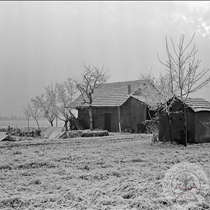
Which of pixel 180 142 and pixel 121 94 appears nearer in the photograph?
pixel 180 142

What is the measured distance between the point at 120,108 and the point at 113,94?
345cm

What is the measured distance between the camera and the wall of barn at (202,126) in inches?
687

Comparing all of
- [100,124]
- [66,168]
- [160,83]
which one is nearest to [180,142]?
[160,83]

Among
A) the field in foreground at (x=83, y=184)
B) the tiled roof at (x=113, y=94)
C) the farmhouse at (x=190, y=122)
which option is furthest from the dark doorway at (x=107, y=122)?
the field in foreground at (x=83, y=184)

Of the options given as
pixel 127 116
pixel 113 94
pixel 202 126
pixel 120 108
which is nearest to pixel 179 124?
pixel 202 126

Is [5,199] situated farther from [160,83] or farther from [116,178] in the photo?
[160,83]

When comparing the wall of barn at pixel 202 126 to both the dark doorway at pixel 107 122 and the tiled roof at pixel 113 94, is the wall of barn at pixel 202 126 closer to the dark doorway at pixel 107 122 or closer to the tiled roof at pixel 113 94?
the tiled roof at pixel 113 94

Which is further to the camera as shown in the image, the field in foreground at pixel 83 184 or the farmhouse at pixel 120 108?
the farmhouse at pixel 120 108

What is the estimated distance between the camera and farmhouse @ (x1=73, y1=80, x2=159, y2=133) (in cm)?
2889

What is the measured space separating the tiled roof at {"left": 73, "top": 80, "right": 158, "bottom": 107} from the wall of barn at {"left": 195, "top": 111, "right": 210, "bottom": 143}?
1284cm

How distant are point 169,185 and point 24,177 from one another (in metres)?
3.87

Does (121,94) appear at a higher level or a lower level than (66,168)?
higher

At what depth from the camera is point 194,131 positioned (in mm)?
17391

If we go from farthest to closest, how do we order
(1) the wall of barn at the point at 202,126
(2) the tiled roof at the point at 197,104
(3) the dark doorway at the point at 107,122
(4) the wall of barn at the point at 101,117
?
(3) the dark doorway at the point at 107,122 → (4) the wall of barn at the point at 101,117 → (1) the wall of barn at the point at 202,126 → (2) the tiled roof at the point at 197,104
